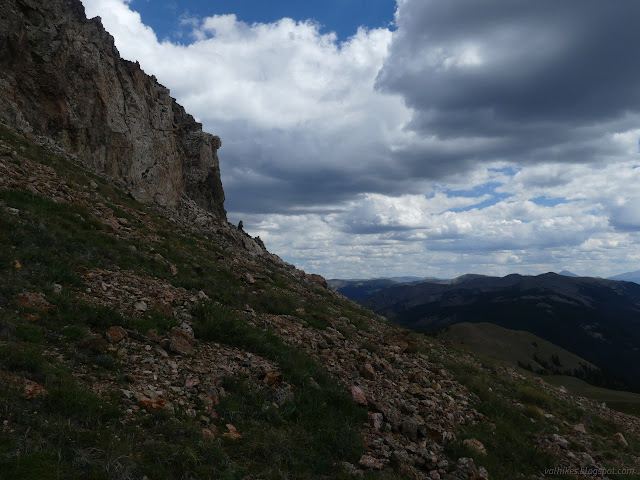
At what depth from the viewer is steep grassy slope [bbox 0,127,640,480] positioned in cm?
623

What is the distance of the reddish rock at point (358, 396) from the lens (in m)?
10.5

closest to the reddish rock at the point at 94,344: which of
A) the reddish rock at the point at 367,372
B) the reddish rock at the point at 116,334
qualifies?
the reddish rock at the point at 116,334

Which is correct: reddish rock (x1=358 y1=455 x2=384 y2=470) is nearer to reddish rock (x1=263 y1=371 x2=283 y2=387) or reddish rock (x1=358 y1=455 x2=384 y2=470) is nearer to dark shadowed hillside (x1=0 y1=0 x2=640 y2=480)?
dark shadowed hillside (x1=0 y1=0 x2=640 y2=480)

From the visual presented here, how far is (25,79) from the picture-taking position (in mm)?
32594

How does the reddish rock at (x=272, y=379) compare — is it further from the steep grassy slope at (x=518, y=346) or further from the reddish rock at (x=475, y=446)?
the steep grassy slope at (x=518, y=346)

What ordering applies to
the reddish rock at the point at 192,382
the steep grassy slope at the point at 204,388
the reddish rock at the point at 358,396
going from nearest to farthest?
the steep grassy slope at the point at 204,388 < the reddish rock at the point at 192,382 < the reddish rock at the point at 358,396

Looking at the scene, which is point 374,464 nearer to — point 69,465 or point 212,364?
point 212,364

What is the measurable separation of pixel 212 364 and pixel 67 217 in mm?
11350

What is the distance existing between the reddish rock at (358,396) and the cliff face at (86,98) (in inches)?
1164

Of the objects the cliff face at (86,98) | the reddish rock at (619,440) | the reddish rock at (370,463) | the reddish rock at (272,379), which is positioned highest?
the cliff face at (86,98)

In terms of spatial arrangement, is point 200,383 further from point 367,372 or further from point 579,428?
point 579,428

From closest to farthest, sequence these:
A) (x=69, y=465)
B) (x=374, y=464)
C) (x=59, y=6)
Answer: (x=69, y=465), (x=374, y=464), (x=59, y=6)

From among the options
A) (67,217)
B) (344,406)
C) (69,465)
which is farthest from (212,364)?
(67,217)

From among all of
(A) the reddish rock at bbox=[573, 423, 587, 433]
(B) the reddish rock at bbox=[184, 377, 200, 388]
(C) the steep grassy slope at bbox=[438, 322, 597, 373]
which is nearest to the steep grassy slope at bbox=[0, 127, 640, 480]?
(B) the reddish rock at bbox=[184, 377, 200, 388]
